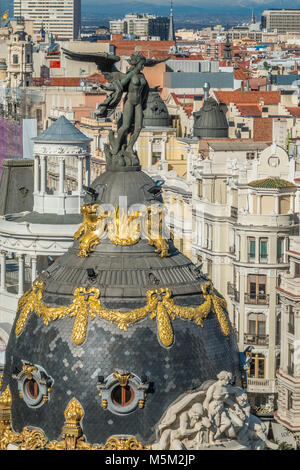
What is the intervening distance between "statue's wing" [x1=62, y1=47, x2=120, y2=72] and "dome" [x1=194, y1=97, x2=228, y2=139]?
6150 centimetres

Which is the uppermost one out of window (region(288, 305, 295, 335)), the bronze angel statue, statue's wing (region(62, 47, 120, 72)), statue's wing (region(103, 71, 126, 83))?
statue's wing (region(62, 47, 120, 72))

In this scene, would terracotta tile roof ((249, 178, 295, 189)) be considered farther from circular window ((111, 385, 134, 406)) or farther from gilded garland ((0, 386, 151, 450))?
circular window ((111, 385, 134, 406))

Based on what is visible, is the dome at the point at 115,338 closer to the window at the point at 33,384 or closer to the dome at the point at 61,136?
the window at the point at 33,384

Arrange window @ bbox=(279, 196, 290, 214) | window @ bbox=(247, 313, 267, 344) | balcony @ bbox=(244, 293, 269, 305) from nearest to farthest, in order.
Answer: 1. window @ bbox=(247, 313, 267, 344)
2. balcony @ bbox=(244, 293, 269, 305)
3. window @ bbox=(279, 196, 290, 214)

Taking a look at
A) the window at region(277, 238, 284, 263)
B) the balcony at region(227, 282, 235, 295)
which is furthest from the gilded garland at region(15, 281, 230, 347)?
the balcony at region(227, 282, 235, 295)

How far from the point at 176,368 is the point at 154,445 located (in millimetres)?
982

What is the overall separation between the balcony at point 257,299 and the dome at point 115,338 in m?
39.5

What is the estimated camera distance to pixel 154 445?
21.0 metres

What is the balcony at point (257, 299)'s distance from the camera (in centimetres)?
6181

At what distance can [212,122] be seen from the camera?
86688 mm

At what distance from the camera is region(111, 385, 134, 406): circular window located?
69.8ft

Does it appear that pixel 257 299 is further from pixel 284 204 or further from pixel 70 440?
pixel 70 440

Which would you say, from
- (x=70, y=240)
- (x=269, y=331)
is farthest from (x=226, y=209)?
(x=70, y=240)

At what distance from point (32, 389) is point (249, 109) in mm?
81590
